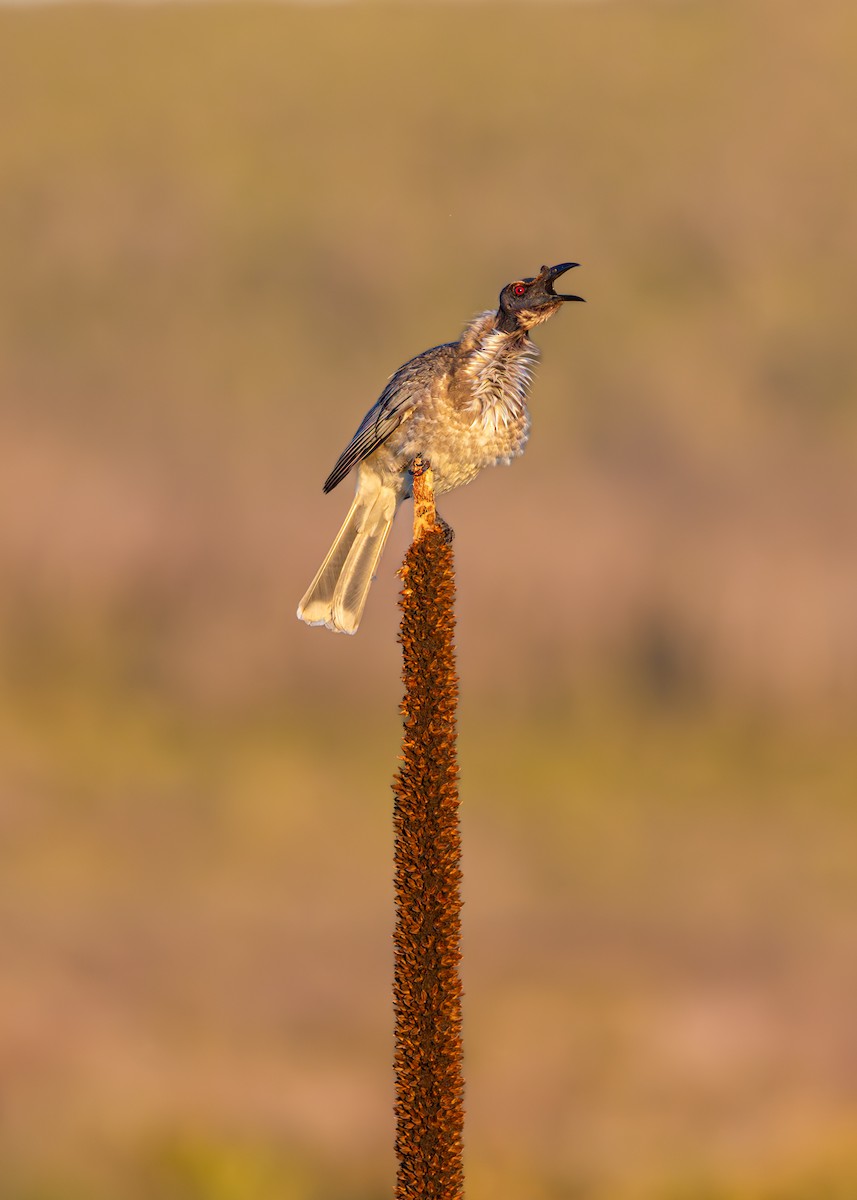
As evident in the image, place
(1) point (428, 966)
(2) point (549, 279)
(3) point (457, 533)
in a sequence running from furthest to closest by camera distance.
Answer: (3) point (457, 533)
(2) point (549, 279)
(1) point (428, 966)

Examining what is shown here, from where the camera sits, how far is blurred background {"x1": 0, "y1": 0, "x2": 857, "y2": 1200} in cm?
7881

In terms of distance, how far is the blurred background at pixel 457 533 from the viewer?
78.8 metres

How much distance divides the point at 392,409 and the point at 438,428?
452 millimetres

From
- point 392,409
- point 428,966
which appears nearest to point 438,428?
point 392,409

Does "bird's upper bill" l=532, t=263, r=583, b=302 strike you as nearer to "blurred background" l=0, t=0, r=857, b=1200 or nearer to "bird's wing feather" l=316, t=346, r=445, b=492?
"bird's wing feather" l=316, t=346, r=445, b=492

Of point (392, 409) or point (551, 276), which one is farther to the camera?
point (392, 409)

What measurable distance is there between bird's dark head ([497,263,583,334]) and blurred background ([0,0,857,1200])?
51009 millimetres

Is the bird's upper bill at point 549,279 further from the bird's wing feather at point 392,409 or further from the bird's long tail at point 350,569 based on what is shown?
the bird's long tail at point 350,569

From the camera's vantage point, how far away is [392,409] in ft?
51.6

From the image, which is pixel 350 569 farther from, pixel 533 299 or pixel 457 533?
pixel 457 533

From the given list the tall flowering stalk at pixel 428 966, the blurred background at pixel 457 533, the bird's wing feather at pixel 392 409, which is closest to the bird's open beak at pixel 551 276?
the bird's wing feather at pixel 392 409

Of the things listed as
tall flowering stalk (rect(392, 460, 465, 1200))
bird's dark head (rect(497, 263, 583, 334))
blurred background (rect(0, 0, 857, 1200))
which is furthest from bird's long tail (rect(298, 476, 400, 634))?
blurred background (rect(0, 0, 857, 1200))

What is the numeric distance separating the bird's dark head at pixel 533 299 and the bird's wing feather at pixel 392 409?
1187 mm

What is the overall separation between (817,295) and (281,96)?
4148cm
